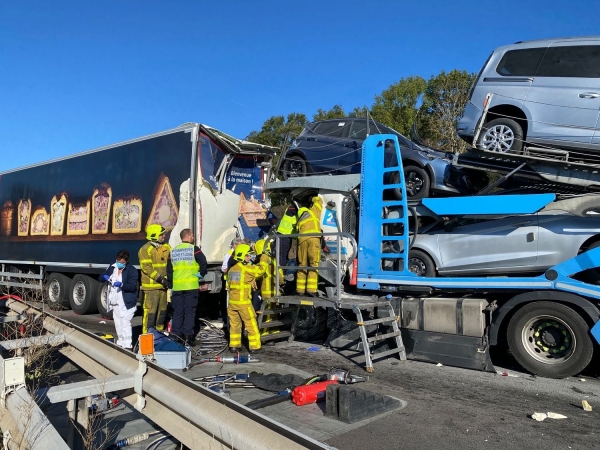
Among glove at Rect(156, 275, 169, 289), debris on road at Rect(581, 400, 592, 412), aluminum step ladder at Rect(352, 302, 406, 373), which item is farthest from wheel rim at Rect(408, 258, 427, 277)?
glove at Rect(156, 275, 169, 289)

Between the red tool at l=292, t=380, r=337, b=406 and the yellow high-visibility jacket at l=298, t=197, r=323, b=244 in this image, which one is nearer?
the red tool at l=292, t=380, r=337, b=406

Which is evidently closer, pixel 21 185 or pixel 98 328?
pixel 98 328

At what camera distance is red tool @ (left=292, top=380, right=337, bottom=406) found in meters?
4.77

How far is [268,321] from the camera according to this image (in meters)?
8.02

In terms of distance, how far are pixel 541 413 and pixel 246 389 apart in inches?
114

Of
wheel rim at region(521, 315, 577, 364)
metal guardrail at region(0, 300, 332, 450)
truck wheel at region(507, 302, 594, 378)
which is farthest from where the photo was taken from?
wheel rim at region(521, 315, 577, 364)

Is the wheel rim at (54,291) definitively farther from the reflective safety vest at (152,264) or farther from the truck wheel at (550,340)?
the truck wheel at (550,340)

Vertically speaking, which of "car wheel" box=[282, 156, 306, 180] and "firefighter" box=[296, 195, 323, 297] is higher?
"car wheel" box=[282, 156, 306, 180]

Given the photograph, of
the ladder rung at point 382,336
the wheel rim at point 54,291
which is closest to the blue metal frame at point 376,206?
the ladder rung at point 382,336

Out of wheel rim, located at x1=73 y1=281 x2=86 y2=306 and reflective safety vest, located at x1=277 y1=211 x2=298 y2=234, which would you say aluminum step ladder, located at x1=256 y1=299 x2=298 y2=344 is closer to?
reflective safety vest, located at x1=277 y1=211 x2=298 y2=234

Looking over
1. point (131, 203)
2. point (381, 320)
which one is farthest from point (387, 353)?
point (131, 203)

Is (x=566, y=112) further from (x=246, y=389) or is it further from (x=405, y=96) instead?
(x=405, y=96)

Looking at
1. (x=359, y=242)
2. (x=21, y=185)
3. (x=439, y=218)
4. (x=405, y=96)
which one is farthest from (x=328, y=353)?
(x=405, y=96)

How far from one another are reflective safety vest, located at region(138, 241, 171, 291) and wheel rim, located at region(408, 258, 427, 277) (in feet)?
12.0
